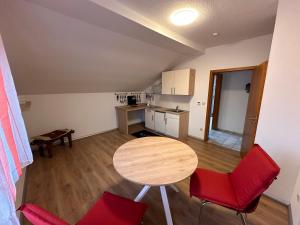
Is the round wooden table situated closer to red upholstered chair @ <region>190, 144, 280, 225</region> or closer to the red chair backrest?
red upholstered chair @ <region>190, 144, 280, 225</region>

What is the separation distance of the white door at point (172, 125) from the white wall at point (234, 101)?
6.51ft

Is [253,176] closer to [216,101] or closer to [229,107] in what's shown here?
[229,107]

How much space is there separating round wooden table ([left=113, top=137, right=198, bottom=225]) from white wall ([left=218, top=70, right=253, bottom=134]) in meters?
3.39

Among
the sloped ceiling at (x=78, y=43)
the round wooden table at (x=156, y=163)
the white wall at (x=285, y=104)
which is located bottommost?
the round wooden table at (x=156, y=163)

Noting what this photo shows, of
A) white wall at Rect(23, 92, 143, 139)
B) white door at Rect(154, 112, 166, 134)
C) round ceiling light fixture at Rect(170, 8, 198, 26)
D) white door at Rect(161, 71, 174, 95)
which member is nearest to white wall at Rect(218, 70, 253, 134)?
white door at Rect(161, 71, 174, 95)

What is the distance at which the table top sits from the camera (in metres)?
1.21

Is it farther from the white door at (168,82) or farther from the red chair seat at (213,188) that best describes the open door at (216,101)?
the red chair seat at (213,188)

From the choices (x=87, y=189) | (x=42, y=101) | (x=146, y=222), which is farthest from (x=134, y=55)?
(x=146, y=222)

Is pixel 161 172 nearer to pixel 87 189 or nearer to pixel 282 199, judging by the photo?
pixel 87 189

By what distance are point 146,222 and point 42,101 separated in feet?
11.1

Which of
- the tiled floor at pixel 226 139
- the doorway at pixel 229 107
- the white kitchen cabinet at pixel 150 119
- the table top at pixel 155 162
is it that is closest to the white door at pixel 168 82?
the white kitchen cabinet at pixel 150 119

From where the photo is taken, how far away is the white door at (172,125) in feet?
12.3

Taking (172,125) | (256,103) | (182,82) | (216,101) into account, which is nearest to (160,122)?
(172,125)

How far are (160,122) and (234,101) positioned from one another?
2.48 meters
